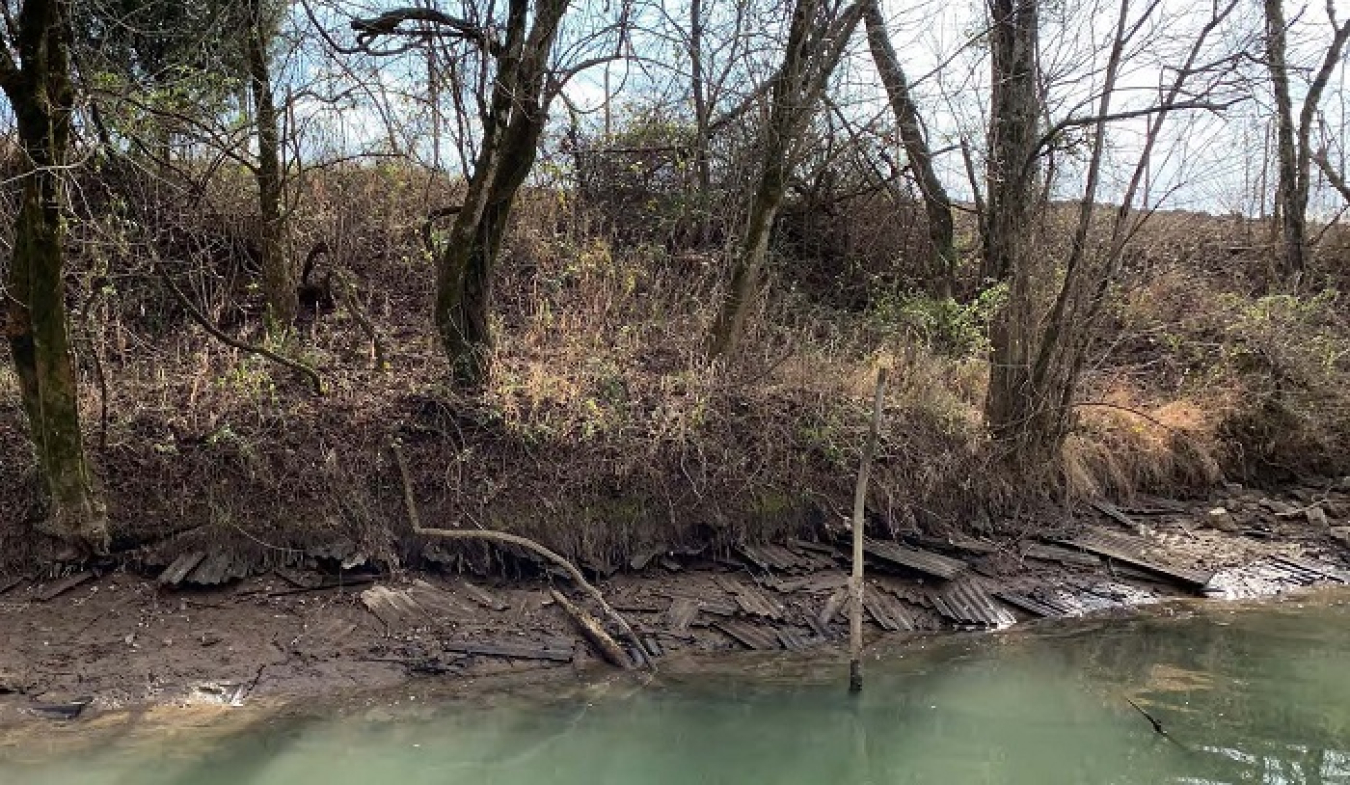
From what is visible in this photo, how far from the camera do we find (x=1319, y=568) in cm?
846

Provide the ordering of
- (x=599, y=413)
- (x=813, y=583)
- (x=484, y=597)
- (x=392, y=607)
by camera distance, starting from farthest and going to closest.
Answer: (x=599, y=413), (x=813, y=583), (x=484, y=597), (x=392, y=607)

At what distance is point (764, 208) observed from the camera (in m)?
8.68

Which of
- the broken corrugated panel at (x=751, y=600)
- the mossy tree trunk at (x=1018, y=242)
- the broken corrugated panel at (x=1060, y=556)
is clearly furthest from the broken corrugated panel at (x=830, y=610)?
the mossy tree trunk at (x=1018, y=242)

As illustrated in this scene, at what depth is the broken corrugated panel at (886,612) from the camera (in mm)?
7152

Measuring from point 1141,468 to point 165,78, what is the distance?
31.9ft

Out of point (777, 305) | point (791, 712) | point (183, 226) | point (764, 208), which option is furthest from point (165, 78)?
point (791, 712)

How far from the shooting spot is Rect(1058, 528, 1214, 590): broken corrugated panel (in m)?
8.07

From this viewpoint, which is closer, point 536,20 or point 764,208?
point 536,20

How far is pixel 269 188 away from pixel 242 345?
183 cm

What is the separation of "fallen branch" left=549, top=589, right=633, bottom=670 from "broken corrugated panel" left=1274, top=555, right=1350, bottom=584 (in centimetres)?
618

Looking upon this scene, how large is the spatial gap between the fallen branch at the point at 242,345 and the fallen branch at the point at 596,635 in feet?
8.09

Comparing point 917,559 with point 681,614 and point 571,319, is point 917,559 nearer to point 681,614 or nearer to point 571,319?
point 681,614

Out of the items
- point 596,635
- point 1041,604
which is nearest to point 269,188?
point 596,635

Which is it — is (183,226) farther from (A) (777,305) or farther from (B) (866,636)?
(B) (866,636)
